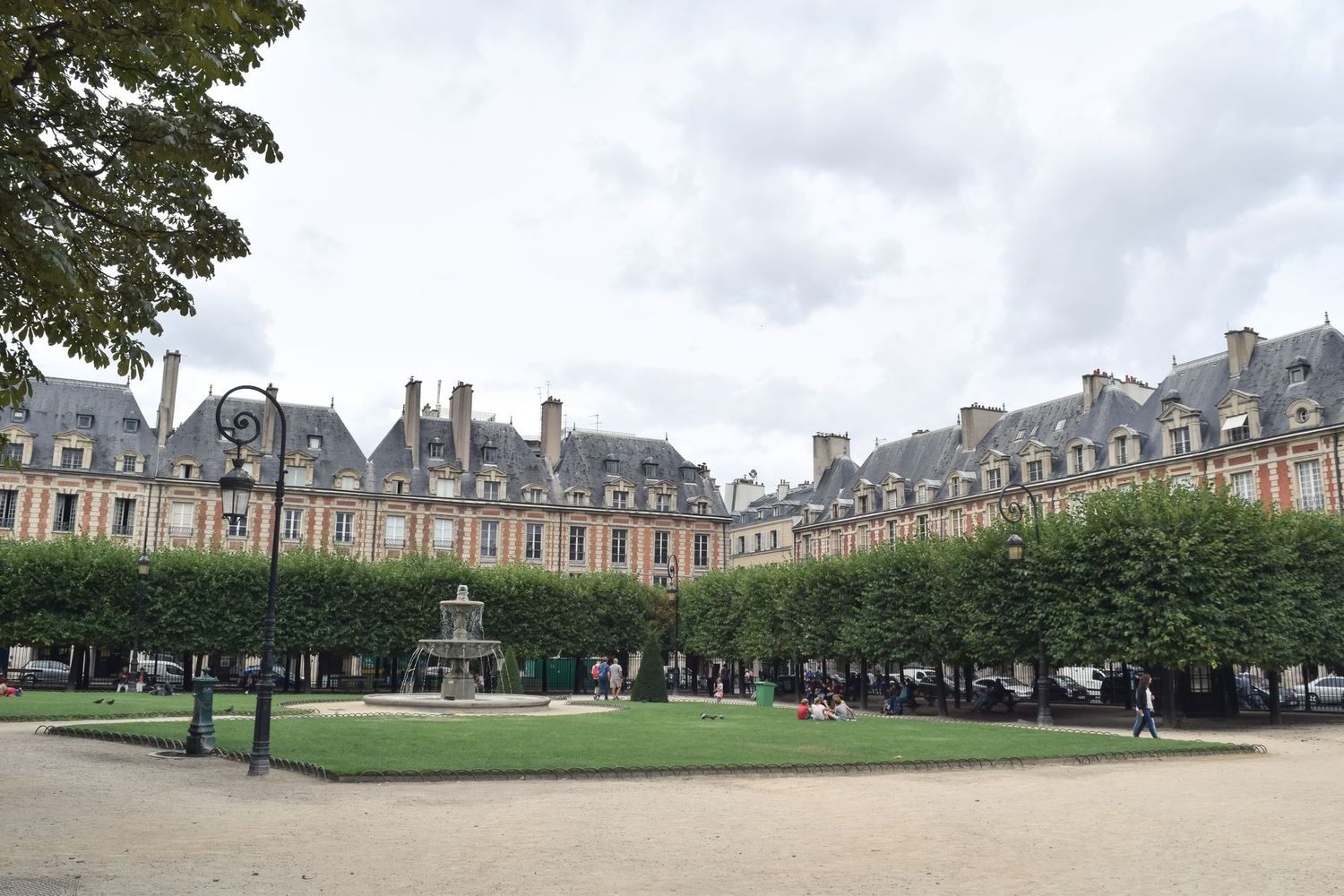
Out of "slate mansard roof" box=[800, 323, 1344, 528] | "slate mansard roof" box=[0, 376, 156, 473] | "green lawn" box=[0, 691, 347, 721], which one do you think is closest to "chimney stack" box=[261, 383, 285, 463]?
"slate mansard roof" box=[0, 376, 156, 473]

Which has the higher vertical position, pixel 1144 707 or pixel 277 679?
pixel 1144 707

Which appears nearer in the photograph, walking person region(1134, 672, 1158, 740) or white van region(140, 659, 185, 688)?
walking person region(1134, 672, 1158, 740)

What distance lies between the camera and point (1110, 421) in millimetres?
45906

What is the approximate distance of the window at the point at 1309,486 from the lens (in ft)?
122

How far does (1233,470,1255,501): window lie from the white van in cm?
3873

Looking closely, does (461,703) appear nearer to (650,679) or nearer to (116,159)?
(650,679)

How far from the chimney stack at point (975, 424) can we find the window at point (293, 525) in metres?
32.0

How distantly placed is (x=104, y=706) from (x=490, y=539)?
28.3 metres

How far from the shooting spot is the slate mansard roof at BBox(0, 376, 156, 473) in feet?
150

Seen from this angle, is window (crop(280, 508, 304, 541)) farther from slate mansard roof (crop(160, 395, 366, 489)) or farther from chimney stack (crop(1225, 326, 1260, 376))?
chimney stack (crop(1225, 326, 1260, 376))

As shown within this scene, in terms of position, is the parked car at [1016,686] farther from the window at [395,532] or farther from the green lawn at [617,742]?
the window at [395,532]

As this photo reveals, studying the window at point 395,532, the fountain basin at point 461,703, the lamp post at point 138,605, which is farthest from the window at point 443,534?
the fountain basin at point 461,703

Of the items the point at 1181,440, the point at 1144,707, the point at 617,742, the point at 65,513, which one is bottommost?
the point at 617,742

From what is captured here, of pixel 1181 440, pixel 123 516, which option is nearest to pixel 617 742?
pixel 1181 440
